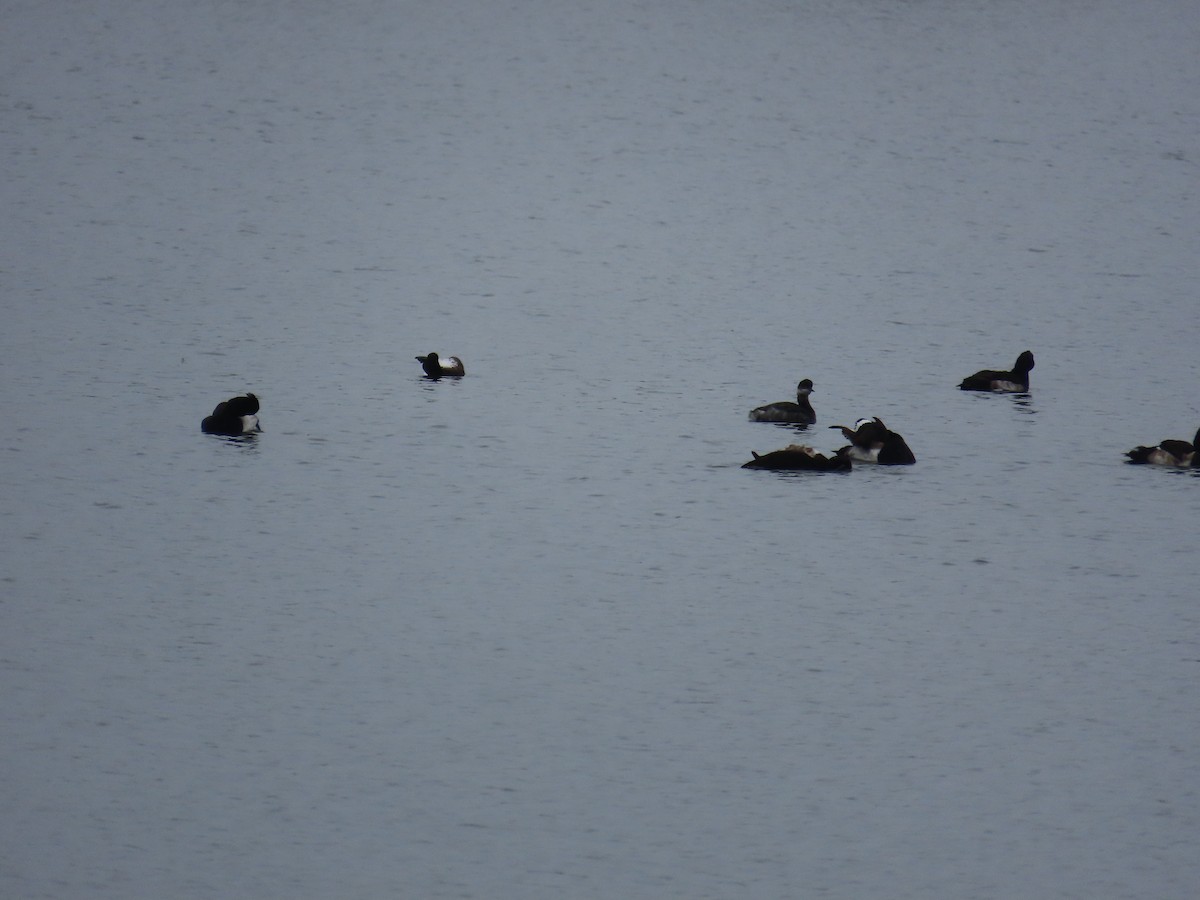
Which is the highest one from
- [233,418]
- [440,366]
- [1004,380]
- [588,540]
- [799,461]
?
[440,366]

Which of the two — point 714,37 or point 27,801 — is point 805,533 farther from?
point 714,37

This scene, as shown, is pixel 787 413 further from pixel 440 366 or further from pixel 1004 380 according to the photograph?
pixel 440 366

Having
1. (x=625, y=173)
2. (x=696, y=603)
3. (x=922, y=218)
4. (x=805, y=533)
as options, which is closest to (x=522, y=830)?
(x=696, y=603)

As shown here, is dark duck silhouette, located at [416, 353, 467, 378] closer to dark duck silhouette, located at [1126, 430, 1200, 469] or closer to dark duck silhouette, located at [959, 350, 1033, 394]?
dark duck silhouette, located at [959, 350, 1033, 394]

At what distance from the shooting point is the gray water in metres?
9.18

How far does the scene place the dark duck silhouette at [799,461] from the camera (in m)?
17.1

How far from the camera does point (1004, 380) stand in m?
21.4

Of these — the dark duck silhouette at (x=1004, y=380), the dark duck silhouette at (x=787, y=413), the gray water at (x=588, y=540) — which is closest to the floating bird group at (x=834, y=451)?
the dark duck silhouette at (x=787, y=413)

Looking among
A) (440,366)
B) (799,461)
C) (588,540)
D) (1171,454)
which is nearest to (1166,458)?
(1171,454)

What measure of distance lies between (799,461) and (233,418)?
5707 mm

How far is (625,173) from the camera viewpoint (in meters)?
43.8

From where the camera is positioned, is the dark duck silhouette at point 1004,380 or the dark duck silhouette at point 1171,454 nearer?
the dark duck silhouette at point 1171,454

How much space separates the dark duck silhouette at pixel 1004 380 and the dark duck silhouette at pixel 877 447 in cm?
415

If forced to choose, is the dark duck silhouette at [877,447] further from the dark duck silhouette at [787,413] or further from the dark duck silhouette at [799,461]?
the dark duck silhouette at [787,413]
